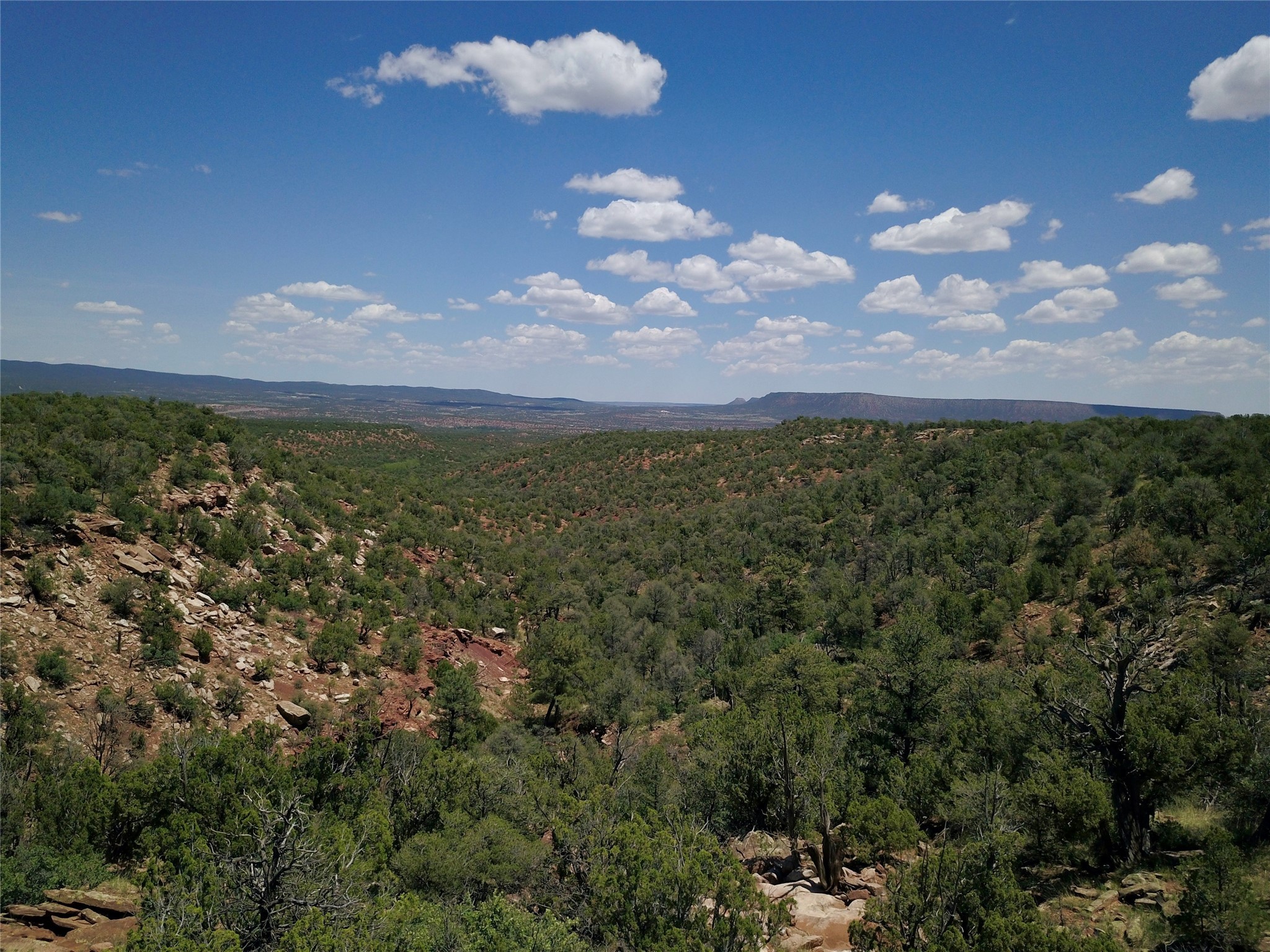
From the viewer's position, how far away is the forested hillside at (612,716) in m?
12.0

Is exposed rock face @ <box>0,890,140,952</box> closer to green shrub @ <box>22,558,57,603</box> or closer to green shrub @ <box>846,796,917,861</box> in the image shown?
green shrub @ <box>22,558,57,603</box>

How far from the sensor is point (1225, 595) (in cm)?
2666

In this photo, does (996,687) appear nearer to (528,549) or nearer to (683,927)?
(683,927)

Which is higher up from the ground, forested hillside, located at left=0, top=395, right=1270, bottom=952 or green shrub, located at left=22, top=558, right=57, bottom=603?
green shrub, located at left=22, top=558, right=57, bottom=603

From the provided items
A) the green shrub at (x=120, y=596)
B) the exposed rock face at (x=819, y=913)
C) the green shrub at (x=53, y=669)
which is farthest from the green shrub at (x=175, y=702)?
the exposed rock face at (x=819, y=913)

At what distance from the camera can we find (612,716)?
31188 millimetres

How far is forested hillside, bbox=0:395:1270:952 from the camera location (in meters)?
12.0

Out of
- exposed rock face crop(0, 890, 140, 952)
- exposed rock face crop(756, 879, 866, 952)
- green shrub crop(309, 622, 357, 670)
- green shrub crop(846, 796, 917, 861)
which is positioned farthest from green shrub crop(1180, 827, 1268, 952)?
green shrub crop(309, 622, 357, 670)

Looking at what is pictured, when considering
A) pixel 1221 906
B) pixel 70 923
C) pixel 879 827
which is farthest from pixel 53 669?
pixel 1221 906

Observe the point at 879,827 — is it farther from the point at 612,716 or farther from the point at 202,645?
the point at 202,645

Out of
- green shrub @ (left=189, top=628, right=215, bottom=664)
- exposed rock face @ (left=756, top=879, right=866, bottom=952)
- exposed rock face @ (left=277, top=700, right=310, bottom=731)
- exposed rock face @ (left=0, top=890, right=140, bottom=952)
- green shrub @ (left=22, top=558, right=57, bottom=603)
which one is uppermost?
green shrub @ (left=22, top=558, right=57, bottom=603)

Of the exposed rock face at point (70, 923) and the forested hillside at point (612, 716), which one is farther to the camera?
the forested hillside at point (612, 716)

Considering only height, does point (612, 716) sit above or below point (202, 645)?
below

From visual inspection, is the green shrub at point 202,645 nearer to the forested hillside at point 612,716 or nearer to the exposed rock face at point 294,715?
the forested hillside at point 612,716
